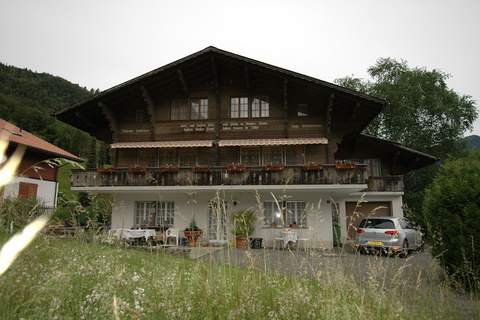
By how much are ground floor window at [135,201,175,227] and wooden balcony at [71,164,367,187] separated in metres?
1.72

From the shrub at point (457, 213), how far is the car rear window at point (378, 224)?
5.17 metres

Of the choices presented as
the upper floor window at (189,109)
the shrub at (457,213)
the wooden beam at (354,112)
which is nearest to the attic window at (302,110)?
the wooden beam at (354,112)

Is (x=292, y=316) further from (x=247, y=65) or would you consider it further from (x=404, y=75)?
(x=404, y=75)

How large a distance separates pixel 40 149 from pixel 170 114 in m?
6.96

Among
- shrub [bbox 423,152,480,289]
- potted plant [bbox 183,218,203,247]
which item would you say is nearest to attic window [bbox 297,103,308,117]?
potted plant [bbox 183,218,203,247]

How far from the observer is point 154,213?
640 inches

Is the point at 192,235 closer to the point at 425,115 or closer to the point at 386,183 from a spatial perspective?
the point at 386,183

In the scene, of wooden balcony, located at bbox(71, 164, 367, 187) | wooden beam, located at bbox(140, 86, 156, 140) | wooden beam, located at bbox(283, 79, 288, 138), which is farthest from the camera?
wooden beam, located at bbox(140, 86, 156, 140)

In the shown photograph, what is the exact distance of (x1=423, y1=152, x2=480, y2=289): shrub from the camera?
5.69 meters

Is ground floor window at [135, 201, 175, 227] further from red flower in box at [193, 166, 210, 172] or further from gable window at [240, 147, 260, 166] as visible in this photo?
gable window at [240, 147, 260, 166]

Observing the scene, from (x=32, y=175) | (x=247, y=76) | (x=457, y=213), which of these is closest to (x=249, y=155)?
(x=247, y=76)

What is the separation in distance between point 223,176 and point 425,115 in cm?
2055

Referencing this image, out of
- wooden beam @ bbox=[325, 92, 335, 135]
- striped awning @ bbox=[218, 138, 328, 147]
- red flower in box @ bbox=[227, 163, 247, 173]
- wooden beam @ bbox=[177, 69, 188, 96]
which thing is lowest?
red flower in box @ bbox=[227, 163, 247, 173]

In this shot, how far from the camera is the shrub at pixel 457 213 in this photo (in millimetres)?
5693
